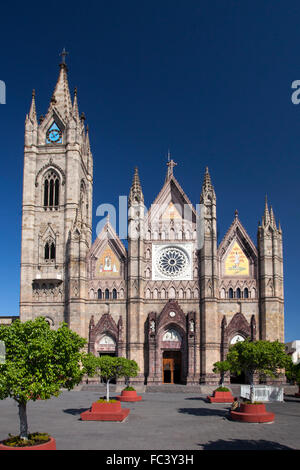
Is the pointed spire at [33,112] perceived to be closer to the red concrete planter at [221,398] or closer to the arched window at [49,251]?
the arched window at [49,251]

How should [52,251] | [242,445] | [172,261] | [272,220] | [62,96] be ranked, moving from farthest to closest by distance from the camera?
[62,96]
[52,251]
[172,261]
[272,220]
[242,445]

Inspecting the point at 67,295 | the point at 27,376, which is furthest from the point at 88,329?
the point at 27,376

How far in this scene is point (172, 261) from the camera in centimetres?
6025

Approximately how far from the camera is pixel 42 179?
64125 millimetres

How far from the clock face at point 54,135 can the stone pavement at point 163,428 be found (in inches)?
1435

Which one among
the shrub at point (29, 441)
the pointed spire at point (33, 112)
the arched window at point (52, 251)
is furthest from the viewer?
the pointed spire at point (33, 112)

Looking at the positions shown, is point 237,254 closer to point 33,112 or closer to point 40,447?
point 33,112

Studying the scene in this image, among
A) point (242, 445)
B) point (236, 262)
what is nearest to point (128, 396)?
point (242, 445)

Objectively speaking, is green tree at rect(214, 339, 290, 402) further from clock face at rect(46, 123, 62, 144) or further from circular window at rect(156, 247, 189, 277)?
clock face at rect(46, 123, 62, 144)

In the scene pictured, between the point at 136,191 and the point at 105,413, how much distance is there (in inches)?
1418

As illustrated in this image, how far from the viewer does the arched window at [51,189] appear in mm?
63500

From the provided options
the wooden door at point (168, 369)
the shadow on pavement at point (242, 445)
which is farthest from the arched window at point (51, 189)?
the shadow on pavement at point (242, 445)

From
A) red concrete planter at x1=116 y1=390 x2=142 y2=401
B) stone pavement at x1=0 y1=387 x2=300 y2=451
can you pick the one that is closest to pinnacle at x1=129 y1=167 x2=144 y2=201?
red concrete planter at x1=116 y1=390 x2=142 y2=401
